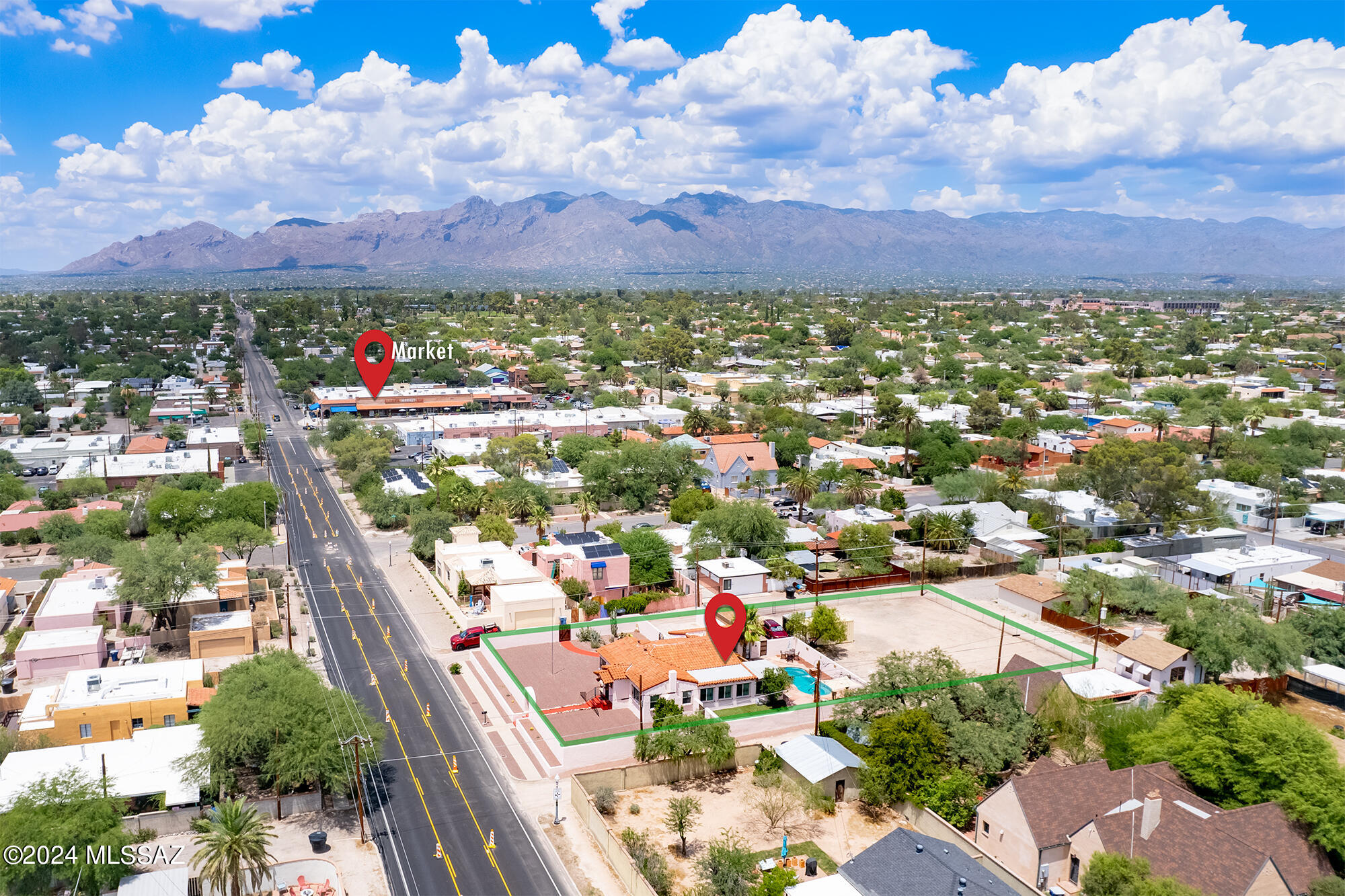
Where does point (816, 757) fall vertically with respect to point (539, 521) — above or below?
below

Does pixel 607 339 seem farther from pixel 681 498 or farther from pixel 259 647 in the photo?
pixel 259 647

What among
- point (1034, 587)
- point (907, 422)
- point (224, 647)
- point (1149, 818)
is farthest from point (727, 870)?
point (907, 422)

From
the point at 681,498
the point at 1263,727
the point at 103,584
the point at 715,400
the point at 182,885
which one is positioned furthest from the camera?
the point at 715,400

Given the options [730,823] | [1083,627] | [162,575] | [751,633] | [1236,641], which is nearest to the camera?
[730,823]

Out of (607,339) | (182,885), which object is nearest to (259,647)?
(182,885)

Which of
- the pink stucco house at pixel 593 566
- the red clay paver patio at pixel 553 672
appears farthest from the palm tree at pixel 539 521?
the red clay paver patio at pixel 553 672

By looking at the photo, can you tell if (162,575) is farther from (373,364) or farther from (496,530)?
(373,364)

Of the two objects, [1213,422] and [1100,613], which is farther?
[1213,422]
